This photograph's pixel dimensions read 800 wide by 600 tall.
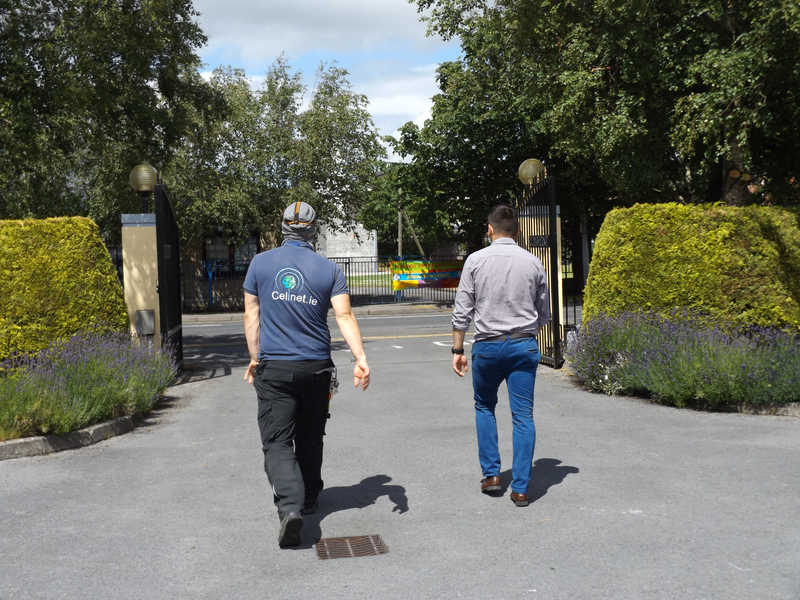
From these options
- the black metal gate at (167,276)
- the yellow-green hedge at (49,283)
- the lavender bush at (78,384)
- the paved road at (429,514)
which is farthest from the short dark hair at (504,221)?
the black metal gate at (167,276)

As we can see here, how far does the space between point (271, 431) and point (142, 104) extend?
12.0 meters

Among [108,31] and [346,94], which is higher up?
[346,94]

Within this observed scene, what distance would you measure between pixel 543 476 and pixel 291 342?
2.41m

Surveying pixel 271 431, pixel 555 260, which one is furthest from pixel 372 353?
pixel 271 431

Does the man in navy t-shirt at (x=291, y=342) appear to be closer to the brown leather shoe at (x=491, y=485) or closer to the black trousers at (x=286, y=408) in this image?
the black trousers at (x=286, y=408)

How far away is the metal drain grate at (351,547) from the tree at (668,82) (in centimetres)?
1220

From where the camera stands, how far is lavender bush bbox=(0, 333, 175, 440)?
7191mm

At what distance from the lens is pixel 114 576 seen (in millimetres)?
4168

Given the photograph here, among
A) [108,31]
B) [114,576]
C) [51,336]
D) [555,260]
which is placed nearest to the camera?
[114,576]

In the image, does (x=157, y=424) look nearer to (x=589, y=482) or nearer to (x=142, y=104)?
(x=589, y=482)

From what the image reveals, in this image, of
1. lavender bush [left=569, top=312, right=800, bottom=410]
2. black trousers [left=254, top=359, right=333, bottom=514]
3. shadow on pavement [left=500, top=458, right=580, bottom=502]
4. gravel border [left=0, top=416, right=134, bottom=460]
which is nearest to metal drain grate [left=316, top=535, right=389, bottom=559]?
black trousers [left=254, top=359, right=333, bottom=514]

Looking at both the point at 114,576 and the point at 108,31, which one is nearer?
the point at 114,576

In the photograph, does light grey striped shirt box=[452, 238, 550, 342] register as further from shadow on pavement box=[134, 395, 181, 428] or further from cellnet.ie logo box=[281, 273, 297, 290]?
shadow on pavement box=[134, 395, 181, 428]

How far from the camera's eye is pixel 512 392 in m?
5.42
